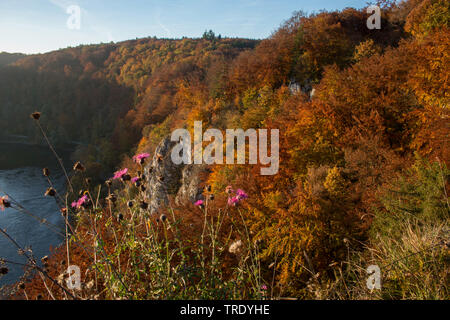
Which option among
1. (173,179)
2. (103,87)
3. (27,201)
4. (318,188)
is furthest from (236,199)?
(103,87)

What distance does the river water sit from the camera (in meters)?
23.8

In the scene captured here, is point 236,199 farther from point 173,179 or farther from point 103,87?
point 103,87

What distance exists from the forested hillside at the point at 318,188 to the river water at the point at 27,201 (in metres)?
3.09

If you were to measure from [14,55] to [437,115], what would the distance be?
17890 centimetres

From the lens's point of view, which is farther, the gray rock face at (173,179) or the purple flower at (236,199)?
the gray rock face at (173,179)

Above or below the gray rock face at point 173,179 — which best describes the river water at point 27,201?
below

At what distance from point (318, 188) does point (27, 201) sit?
3825 centimetres

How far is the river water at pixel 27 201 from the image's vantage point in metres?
23.8

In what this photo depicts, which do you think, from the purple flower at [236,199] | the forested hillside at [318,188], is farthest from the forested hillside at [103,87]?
the purple flower at [236,199]

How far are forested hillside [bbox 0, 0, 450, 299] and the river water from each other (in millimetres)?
3091

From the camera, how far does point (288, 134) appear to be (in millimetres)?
16672

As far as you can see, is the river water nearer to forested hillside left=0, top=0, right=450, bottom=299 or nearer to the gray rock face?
forested hillside left=0, top=0, right=450, bottom=299

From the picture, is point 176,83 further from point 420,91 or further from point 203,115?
point 420,91

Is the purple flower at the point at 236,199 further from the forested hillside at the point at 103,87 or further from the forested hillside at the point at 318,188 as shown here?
the forested hillside at the point at 103,87
